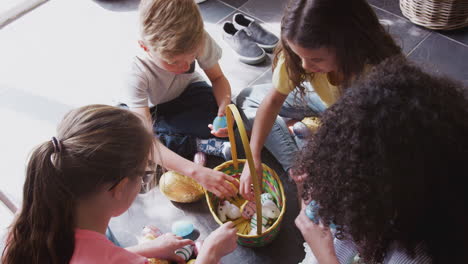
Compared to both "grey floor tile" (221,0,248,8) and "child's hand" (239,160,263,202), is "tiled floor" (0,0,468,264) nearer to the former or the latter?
"grey floor tile" (221,0,248,8)

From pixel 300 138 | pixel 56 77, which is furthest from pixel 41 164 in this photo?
pixel 56 77

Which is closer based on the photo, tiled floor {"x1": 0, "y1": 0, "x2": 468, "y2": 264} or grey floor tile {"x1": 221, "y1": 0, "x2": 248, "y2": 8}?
tiled floor {"x1": 0, "y1": 0, "x2": 468, "y2": 264}

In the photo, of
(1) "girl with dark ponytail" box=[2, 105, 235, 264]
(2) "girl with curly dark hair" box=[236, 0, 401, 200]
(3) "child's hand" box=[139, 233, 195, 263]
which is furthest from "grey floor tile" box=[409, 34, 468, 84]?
(1) "girl with dark ponytail" box=[2, 105, 235, 264]

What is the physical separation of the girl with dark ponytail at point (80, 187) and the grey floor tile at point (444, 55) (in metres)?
1.32

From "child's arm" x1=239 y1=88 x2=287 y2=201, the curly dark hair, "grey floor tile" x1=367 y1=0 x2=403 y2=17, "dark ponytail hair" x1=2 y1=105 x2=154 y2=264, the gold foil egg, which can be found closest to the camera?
the curly dark hair

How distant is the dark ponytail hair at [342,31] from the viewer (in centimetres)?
97

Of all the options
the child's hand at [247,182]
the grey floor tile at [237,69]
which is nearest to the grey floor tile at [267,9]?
the grey floor tile at [237,69]

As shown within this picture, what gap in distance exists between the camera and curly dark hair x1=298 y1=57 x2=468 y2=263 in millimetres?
667

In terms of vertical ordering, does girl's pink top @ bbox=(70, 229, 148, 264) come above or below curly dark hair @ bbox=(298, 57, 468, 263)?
below

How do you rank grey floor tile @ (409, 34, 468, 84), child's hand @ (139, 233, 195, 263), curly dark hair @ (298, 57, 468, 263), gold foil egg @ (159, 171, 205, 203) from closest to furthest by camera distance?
curly dark hair @ (298, 57, 468, 263) < child's hand @ (139, 233, 195, 263) < gold foil egg @ (159, 171, 205, 203) < grey floor tile @ (409, 34, 468, 84)

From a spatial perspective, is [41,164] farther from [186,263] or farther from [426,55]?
[426,55]

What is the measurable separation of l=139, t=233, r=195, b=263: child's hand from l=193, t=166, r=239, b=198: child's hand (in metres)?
0.17

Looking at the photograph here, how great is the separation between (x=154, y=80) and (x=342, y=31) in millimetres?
657

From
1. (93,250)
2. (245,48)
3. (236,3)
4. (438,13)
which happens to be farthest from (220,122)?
(438,13)
